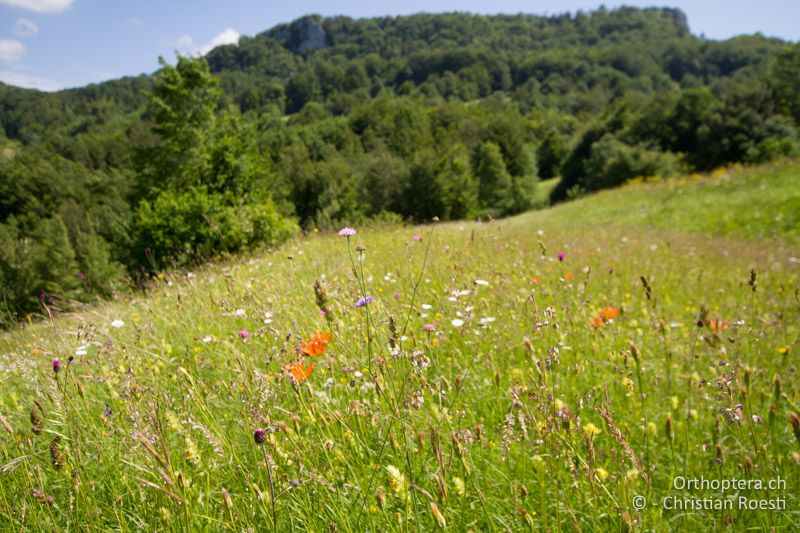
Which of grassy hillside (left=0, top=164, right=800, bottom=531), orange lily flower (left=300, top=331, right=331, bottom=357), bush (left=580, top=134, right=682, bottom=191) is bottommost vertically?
grassy hillside (left=0, top=164, right=800, bottom=531)

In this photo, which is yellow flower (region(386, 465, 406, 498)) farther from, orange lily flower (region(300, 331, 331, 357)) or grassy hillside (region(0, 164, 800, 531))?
orange lily flower (region(300, 331, 331, 357))

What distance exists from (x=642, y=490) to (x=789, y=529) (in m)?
0.47

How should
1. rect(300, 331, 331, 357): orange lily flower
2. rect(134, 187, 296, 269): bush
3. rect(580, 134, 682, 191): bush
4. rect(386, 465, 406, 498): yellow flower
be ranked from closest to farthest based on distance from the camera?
1. rect(386, 465, 406, 498): yellow flower
2. rect(300, 331, 331, 357): orange lily flower
3. rect(134, 187, 296, 269): bush
4. rect(580, 134, 682, 191): bush

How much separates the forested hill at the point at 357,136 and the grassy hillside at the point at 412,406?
116 cm

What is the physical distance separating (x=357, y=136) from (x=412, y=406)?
7459cm

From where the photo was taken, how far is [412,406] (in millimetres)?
1642

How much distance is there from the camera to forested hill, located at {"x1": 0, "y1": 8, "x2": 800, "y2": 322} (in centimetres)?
1557

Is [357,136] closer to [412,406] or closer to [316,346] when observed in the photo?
[316,346]

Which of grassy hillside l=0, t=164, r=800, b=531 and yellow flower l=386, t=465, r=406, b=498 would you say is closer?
yellow flower l=386, t=465, r=406, b=498

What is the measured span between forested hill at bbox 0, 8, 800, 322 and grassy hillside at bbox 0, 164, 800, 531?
1.16 metres

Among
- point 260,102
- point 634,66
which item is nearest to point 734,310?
point 260,102

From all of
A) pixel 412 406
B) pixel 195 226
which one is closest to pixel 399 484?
pixel 412 406

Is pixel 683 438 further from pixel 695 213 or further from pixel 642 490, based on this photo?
pixel 695 213

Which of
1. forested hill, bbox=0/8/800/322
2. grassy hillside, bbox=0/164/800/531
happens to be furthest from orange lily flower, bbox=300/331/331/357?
forested hill, bbox=0/8/800/322
